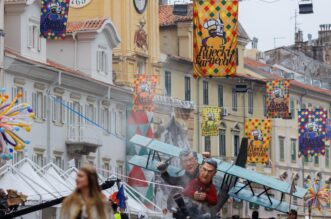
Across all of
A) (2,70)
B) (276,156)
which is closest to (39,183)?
(2,70)

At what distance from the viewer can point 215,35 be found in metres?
28.4

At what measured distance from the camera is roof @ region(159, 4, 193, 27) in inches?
2640

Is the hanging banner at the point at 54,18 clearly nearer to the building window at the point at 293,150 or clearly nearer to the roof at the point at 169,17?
the roof at the point at 169,17

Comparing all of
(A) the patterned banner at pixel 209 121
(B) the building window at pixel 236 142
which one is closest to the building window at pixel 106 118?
(A) the patterned banner at pixel 209 121

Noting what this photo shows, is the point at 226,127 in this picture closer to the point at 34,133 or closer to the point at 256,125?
the point at 256,125

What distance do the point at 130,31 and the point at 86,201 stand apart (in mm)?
47996

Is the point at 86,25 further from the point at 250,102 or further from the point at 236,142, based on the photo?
the point at 250,102

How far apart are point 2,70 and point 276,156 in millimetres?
35314

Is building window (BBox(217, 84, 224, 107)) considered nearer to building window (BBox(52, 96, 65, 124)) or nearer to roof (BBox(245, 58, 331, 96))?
roof (BBox(245, 58, 331, 96))

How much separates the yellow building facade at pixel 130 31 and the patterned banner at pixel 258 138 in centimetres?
513

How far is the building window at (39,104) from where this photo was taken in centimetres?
4866

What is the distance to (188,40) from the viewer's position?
2660 inches

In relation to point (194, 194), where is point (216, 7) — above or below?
above

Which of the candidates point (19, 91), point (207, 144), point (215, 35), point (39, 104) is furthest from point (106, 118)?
point (215, 35)
